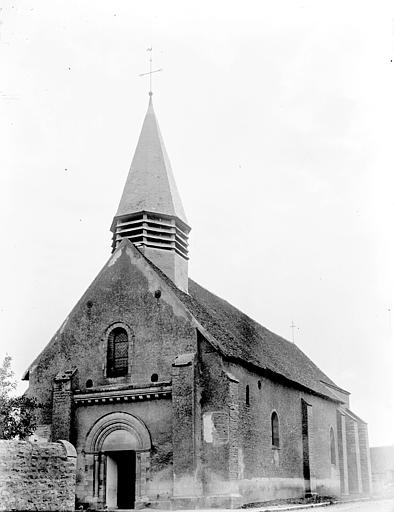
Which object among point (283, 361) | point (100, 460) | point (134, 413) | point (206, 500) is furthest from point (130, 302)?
point (283, 361)

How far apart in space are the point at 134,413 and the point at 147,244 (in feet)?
23.8

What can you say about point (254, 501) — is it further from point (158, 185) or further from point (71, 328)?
point (158, 185)

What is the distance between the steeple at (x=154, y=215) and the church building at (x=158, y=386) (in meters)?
0.05

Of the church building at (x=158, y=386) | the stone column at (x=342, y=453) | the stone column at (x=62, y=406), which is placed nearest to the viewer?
the church building at (x=158, y=386)

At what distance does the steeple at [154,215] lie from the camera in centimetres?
2995

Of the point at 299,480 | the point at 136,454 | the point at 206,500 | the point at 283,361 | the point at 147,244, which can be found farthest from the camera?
the point at 283,361

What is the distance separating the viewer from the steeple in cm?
2995

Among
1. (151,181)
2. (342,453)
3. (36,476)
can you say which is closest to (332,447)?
(342,453)

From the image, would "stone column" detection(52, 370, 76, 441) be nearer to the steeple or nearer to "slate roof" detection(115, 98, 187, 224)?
the steeple

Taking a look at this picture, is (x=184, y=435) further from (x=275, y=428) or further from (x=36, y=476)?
(x=275, y=428)

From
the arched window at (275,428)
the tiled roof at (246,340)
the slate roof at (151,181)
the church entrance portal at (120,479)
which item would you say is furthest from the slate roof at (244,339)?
the church entrance portal at (120,479)

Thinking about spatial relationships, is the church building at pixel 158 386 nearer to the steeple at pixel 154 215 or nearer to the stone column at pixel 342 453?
the steeple at pixel 154 215

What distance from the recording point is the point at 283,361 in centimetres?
3691

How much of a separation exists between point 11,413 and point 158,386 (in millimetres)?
5426
